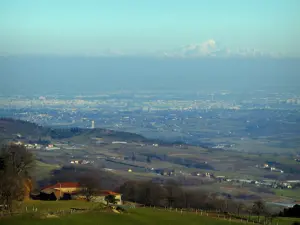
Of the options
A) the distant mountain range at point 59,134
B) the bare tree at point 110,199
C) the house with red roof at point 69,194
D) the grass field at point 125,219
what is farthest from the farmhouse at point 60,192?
the distant mountain range at point 59,134

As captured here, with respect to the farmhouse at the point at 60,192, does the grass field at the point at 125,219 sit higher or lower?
higher

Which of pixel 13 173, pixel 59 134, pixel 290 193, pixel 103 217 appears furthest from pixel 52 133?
pixel 103 217

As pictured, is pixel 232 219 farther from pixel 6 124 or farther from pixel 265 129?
pixel 265 129

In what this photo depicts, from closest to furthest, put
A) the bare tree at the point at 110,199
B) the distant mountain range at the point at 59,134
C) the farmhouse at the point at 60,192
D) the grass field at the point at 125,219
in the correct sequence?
A: the grass field at the point at 125,219 < the bare tree at the point at 110,199 < the farmhouse at the point at 60,192 < the distant mountain range at the point at 59,134

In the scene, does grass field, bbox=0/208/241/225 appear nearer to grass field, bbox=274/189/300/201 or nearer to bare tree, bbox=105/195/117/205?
bare tree, bbox=105/195/117/205

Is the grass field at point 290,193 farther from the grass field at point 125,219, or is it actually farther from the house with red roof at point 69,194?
the grass field at point 125,219

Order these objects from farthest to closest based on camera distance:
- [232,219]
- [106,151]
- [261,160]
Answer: [106,151] < [261,160] < [232,219]

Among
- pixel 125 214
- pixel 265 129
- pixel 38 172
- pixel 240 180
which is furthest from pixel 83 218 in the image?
pixel 265 129

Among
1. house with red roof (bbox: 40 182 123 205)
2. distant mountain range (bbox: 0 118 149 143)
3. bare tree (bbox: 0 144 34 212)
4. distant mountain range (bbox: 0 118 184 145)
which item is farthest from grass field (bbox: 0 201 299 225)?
distant mountain range (bbox: 0 118 149 143)

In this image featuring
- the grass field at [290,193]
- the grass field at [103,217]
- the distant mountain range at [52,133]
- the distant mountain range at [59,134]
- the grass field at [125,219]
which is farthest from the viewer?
the distant mountain range at [52,133]
